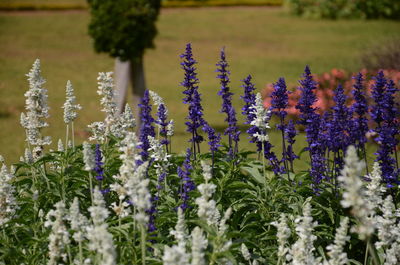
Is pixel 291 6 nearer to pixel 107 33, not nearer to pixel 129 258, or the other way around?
pixel 107 33

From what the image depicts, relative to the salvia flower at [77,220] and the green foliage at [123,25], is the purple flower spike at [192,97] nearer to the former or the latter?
the salvia flower at [77,220]

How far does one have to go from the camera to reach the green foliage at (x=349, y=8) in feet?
95.5

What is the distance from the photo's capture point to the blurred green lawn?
14.3 metres

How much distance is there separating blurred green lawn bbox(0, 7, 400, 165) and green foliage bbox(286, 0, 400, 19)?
90 cm

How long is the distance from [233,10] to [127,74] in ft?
77.0

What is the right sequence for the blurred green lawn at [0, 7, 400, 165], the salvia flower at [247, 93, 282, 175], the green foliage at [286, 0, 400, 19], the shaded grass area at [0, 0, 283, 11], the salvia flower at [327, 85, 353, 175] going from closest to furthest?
the salvia flower at [247, 93, 282, 175] < the salvia flower at [327, 85, 353, 175] < the blurred green lawn at [0, 7, 400, 165] < the green foliage at [286, 0, 400, 19] < the shaded grass area at [0, 0, 283, 11]

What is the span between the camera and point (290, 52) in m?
22.0

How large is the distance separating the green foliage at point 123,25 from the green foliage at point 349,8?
66.5 ft

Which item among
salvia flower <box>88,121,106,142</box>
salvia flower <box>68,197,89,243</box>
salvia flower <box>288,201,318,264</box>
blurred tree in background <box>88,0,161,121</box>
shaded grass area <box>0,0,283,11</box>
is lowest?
salvia flower <box>288,201,318,264</box>

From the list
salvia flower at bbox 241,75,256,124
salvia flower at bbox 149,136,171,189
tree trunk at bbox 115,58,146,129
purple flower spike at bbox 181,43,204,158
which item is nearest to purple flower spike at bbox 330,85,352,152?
salvia flower at bbox 241,75,256,124

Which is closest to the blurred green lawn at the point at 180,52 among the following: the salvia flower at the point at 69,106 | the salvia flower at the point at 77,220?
the salvia flower at the point at 69,106

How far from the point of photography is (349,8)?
98.2 ft

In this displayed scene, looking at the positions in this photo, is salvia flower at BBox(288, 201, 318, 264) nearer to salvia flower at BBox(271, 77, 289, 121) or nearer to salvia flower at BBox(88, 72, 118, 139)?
salvia flower at BBox(271, 77, 289, 121)

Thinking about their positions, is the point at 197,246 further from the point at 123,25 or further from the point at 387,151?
the point at 123,25
